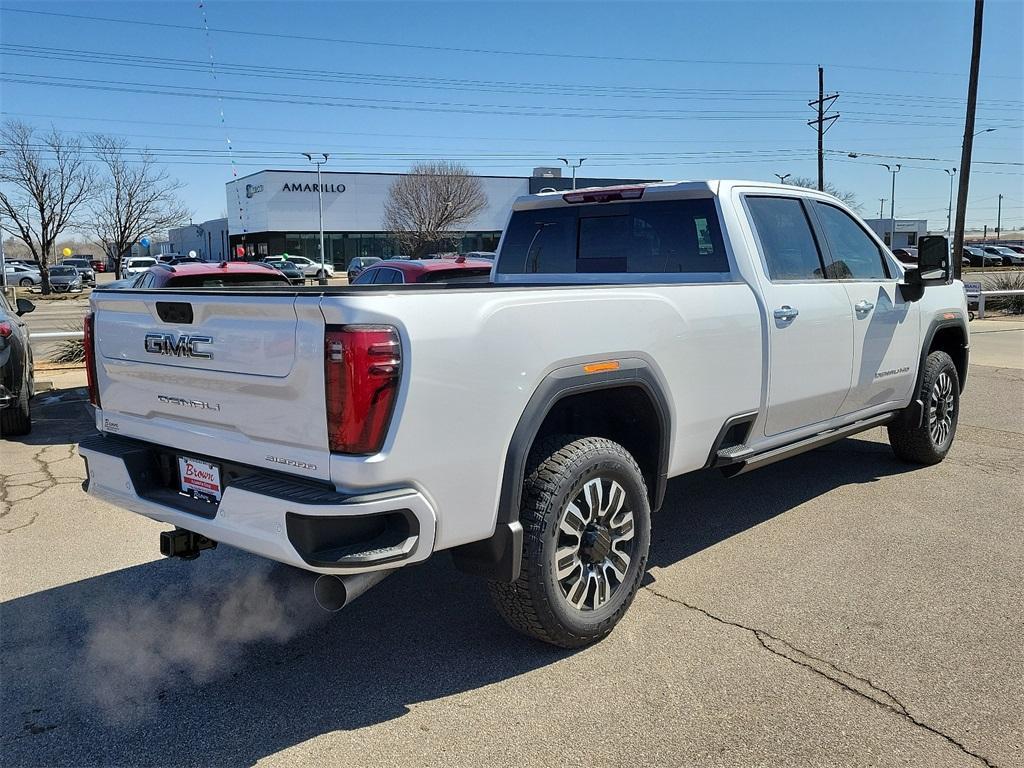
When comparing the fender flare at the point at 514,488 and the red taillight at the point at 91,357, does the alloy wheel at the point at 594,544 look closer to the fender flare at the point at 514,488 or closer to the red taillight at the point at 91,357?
the fender flare at the point at 514,488

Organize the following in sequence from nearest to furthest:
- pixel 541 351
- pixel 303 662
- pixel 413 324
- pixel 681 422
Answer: pixel 413 324 < pixel 541 351 < pixel 303 662 < pixel 681 422

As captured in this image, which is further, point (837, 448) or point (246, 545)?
point (837, 448)

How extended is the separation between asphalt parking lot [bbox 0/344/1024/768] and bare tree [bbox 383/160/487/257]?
57.5 m

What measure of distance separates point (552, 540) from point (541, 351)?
0.75 metres

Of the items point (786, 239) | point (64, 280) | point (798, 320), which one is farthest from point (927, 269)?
point (64, 280)

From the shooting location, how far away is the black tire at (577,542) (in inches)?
134

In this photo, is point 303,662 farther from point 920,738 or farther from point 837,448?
point 837,448

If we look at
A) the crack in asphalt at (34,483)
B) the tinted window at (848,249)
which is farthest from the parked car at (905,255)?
the crack in asphalt at (34,483)

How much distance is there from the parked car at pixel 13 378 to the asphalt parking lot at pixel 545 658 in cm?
245

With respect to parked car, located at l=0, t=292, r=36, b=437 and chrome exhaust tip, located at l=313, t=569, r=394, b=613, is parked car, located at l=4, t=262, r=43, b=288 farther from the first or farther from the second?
chrome exhaust tip, located at l=313, t=569, r=394, b=613

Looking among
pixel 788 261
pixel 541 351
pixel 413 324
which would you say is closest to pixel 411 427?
pixel 413 324

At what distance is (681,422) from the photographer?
406cm

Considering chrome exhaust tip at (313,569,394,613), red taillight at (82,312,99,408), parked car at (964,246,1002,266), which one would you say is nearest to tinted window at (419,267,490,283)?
red taillight at (82,312,99,408)

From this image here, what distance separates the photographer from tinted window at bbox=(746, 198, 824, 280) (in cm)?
488
